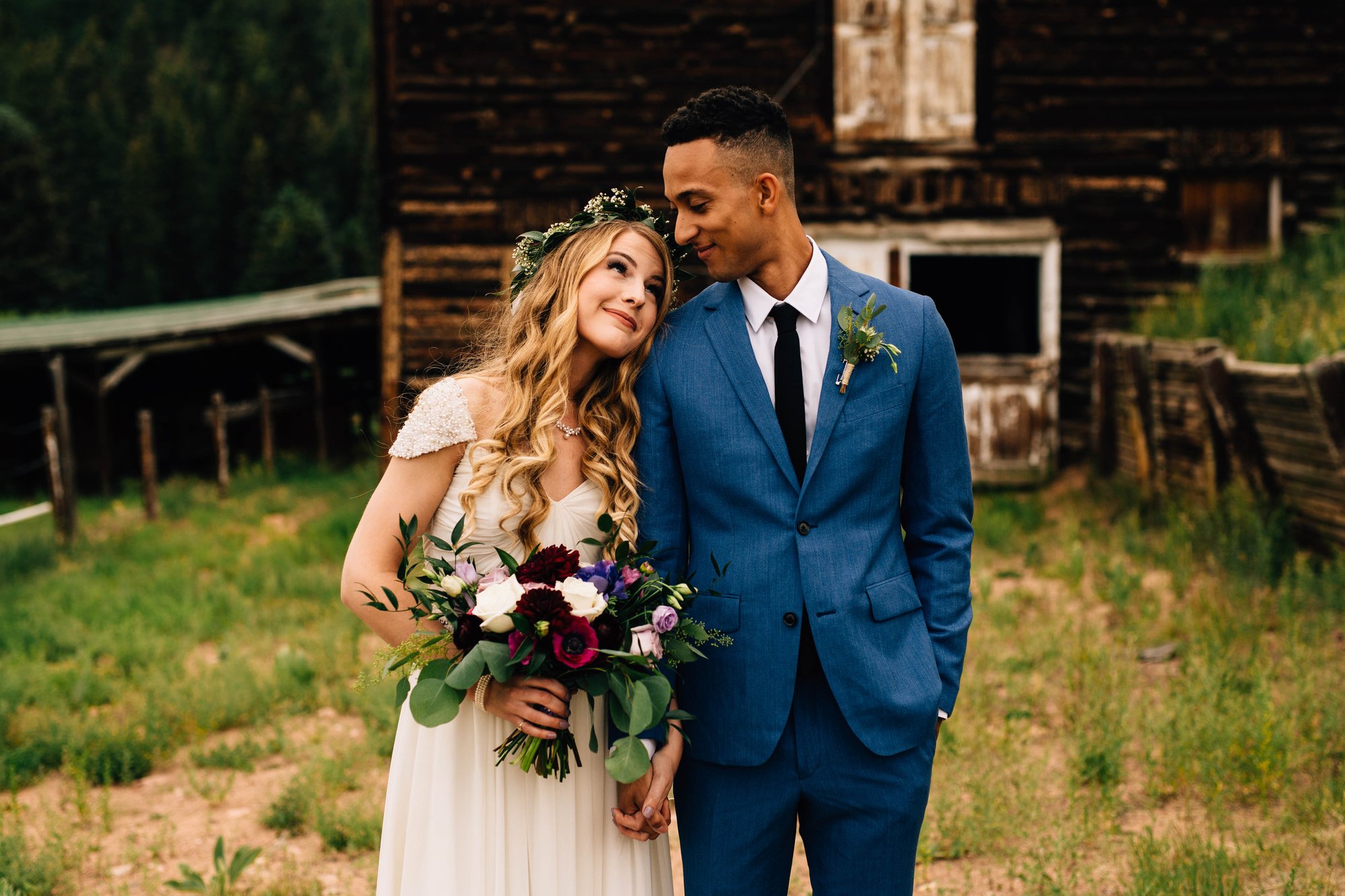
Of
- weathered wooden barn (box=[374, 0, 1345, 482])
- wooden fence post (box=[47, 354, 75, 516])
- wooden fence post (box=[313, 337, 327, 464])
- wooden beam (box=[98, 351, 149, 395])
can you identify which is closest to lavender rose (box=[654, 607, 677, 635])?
weathered wooden barn (box=[374, 0, 1345, 482])

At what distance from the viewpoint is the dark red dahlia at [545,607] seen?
2014 mm

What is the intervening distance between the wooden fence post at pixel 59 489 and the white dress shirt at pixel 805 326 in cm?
961

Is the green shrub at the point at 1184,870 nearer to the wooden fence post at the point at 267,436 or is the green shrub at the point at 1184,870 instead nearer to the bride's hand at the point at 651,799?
the bride's hand at the point at 651,799

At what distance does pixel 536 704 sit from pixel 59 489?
9543 mm

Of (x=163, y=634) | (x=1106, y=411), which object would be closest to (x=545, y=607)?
(x=163, y=634)

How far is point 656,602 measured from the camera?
218 cm

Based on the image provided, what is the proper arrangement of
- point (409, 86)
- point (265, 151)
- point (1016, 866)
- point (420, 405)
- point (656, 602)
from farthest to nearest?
point (265, 151), point (409, 86), point (1016, 866), point (420, 405), point (656, 602)

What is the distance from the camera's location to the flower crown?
2.60 meters

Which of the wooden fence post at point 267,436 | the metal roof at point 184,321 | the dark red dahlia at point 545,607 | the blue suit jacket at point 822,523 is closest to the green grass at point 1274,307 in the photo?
the blue suit jacket at point 822,523

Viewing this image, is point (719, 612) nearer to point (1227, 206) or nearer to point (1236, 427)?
point (1236, 427)

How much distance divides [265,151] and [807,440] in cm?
4776

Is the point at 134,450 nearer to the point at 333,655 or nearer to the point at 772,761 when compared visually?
the point at 333,655

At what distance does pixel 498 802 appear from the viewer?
2.42 m

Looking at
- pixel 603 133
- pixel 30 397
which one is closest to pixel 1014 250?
pixel 603 133
